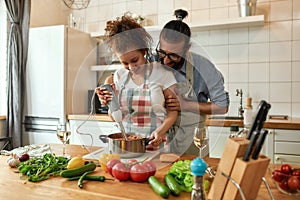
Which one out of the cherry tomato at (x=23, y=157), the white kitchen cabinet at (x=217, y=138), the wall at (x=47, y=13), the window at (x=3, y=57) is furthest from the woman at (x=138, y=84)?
the wall at (x=47, y=13)

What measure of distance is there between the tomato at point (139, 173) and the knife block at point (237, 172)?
10.3 inches

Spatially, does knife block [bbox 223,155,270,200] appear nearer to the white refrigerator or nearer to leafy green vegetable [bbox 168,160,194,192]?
leafy green vegetable [bbox 168,160,194,192]

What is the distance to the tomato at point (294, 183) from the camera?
0.77 metres

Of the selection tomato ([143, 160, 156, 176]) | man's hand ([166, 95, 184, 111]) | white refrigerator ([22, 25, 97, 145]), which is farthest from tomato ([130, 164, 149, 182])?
white refrigerator ([22, 25, 97, 145])

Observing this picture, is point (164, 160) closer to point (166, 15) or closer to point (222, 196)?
point (222, 196)

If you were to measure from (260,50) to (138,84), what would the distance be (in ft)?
5.68

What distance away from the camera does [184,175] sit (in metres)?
0.85

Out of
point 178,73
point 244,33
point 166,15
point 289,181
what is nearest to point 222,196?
point 289,181

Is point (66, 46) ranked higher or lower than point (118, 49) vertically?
higher

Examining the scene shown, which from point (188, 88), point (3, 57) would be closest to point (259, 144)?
point (188, 88)

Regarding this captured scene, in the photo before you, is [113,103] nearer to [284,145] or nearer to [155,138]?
[155,138]

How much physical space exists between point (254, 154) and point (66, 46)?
2315 mm

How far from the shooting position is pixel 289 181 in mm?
786

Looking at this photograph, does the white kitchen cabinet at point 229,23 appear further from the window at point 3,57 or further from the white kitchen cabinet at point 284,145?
the window at point 3,57
